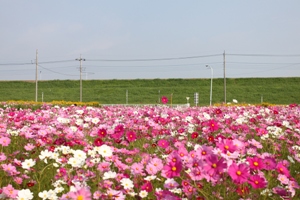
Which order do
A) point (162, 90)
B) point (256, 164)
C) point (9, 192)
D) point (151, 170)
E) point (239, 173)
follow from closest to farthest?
point (239, 173) → point (9, 192) → point (256, 164) → point (151, 170) → point (162, 90)

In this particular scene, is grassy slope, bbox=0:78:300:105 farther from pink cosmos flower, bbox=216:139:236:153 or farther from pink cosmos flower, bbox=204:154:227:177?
pink cosmos flower, bbox=204:154:227:177

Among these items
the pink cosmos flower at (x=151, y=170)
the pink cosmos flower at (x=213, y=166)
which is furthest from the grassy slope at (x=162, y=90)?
the pink cosmos flower at (x=213, y=166)

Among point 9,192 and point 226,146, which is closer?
point 9,192

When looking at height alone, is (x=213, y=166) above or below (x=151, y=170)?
above

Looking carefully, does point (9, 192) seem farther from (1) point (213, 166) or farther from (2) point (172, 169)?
(1) point (213, 166)

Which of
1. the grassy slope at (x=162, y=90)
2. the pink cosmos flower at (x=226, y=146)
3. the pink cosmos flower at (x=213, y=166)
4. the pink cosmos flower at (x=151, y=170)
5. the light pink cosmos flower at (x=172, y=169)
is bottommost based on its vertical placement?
the pink cosmos flower at (x=151, y=170)

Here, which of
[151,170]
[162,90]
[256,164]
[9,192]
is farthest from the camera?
[162,90]

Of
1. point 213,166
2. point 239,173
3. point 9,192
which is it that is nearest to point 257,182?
point 239,173

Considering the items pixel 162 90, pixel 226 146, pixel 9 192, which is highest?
pixel 162 90

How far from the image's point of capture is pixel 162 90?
57938mm

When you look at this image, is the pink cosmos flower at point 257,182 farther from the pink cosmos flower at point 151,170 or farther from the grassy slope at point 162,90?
the grassy slope at point 162,90

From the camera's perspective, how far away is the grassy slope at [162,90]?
49.8m

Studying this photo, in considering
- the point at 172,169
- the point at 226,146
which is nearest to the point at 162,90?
the point at 226,146

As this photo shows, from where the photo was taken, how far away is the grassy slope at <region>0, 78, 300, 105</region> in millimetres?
49750
